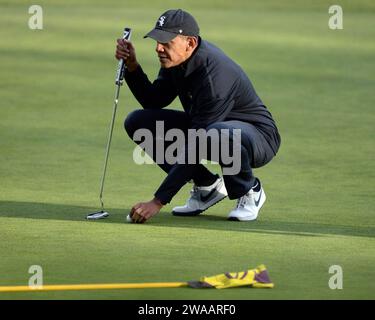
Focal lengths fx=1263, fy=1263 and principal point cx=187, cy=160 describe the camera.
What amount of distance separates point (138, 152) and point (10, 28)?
8547mm

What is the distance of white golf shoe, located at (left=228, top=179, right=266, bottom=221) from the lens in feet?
28.8

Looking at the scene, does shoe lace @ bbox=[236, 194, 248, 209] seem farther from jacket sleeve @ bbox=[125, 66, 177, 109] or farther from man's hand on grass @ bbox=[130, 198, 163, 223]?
jacket sleeve @ bbox=[125, 66, 177, 109]

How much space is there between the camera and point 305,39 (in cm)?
1956

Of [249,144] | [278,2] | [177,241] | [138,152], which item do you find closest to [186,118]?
[249,144]

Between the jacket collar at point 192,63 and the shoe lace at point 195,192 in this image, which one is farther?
the shoe lace at point 195,192

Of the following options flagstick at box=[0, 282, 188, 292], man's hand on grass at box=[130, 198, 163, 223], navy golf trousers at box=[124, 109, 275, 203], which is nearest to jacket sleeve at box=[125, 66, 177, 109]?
navy golf trousers at box=[124, 109, 275, 203]

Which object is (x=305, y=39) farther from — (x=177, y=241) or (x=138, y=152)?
(x=177, y=241)

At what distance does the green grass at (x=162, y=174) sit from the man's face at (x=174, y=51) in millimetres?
1117

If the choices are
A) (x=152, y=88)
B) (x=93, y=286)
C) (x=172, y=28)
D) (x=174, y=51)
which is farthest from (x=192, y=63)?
(x=93, y=286)

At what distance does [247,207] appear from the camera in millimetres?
8789

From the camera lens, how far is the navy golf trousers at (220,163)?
8.34 m

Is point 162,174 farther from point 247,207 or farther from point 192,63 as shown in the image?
point 192,63

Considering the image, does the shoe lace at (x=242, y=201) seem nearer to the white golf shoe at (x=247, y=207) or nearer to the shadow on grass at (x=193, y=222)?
the white golf shoe at (x=247, y=207)

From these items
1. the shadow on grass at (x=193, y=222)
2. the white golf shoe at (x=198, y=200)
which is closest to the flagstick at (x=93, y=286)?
the shadow on grass at (x=193, y=222)
